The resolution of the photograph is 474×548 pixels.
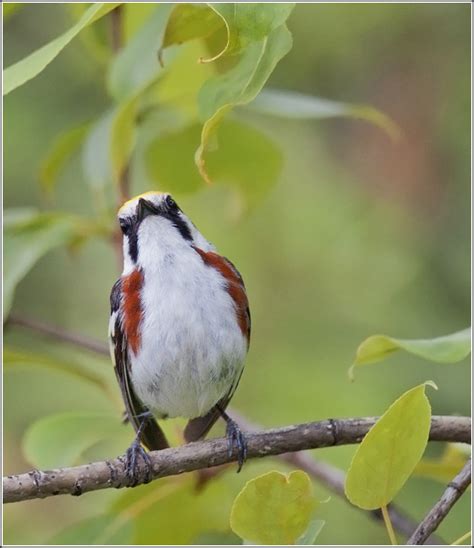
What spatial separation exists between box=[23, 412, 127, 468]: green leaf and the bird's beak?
0.55 metres

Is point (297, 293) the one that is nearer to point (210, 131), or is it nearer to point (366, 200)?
point (366, 200)

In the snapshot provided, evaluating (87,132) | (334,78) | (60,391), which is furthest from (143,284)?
(334,78)

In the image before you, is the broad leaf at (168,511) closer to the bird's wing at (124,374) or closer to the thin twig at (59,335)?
the bird's wing at (124,374)

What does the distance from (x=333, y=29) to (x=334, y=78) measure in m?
0.31

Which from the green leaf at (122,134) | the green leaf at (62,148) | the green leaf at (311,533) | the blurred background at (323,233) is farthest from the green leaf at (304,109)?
the blurred background at (323,233)

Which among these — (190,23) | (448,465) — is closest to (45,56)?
(190,23)

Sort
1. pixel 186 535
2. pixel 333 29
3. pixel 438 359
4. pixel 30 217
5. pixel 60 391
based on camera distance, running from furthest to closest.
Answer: pixel 333 29
pixel 60 391
pixel 30 217
pixel 186 535
pixel 438 359

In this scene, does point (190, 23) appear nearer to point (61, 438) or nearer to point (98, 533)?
point (61, 438)

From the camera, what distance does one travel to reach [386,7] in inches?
194

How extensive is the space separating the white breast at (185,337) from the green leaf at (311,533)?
0.96 meters

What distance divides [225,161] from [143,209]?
324mm

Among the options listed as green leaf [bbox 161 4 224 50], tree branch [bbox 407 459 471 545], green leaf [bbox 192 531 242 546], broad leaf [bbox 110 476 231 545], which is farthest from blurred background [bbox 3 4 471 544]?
green leaf [bbox 161 4 224 50]

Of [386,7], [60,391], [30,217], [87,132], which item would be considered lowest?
[60,391]

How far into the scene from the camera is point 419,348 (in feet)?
6.45
